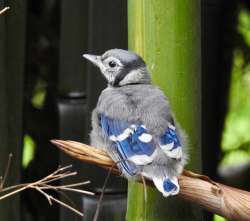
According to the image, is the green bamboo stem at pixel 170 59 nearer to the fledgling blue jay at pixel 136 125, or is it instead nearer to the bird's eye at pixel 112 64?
the fledgling blue jay at pixel 136 125

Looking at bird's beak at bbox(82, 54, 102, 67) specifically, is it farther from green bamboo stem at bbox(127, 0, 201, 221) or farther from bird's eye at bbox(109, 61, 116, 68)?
green bamboo stem at bbox(127, 0, 201, 221)

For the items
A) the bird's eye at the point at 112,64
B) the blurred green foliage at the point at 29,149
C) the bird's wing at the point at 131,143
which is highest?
the bird's eye at the point at 112,64

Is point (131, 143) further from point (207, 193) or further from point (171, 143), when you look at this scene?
point (207, 193)

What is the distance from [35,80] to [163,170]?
5.10 ft

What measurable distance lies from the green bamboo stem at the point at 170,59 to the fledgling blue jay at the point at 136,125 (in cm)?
2

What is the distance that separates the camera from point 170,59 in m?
1.41

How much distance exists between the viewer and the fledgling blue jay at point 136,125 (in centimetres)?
138

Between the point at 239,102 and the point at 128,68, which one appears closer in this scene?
the point at 128,68

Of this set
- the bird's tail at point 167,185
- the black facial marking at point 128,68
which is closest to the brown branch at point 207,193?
the bird's tail at point 167,185

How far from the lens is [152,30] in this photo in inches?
55.5

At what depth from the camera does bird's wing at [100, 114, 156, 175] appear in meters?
1.39

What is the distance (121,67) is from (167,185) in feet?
1.19

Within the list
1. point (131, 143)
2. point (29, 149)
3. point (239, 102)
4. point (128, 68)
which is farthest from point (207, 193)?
point (239, 102)

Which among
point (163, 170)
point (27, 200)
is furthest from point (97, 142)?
point (27, 200)
